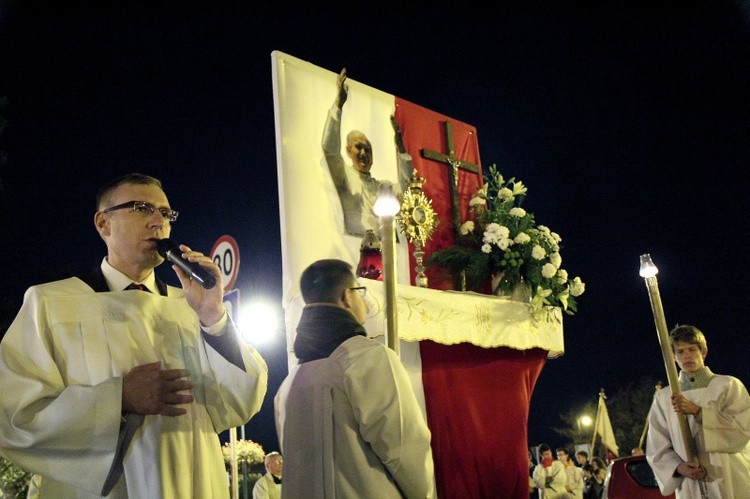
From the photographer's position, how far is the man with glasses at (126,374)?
2.47m

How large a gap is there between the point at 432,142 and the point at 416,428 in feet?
15.3

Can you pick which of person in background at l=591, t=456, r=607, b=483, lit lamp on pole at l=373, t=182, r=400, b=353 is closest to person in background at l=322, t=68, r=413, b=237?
lit lamp on pole at l=373, t=182, r=400, b=353

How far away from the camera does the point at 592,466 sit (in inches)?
514

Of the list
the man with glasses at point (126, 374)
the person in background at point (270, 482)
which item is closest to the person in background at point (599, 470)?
the person in background at point (270, 482)

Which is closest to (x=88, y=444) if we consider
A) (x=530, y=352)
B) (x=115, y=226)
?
(x=115, y=226)

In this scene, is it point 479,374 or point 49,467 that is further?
point 479,374

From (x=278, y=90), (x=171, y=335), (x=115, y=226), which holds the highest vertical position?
(x=278, y=90)

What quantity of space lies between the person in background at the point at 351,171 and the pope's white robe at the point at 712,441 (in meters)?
2.95

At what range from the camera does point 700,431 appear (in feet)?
17.6

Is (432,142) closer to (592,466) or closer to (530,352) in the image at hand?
(530,352)

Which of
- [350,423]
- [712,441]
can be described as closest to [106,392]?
[350,423]

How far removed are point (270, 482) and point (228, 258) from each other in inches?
195

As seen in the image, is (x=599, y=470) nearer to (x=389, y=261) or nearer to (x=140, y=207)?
(x=389, y=261)

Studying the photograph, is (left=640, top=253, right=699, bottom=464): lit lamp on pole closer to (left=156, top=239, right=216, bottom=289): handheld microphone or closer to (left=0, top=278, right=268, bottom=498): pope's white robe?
(left=0, top=278, right=268, bottom=498): pope's white robe
